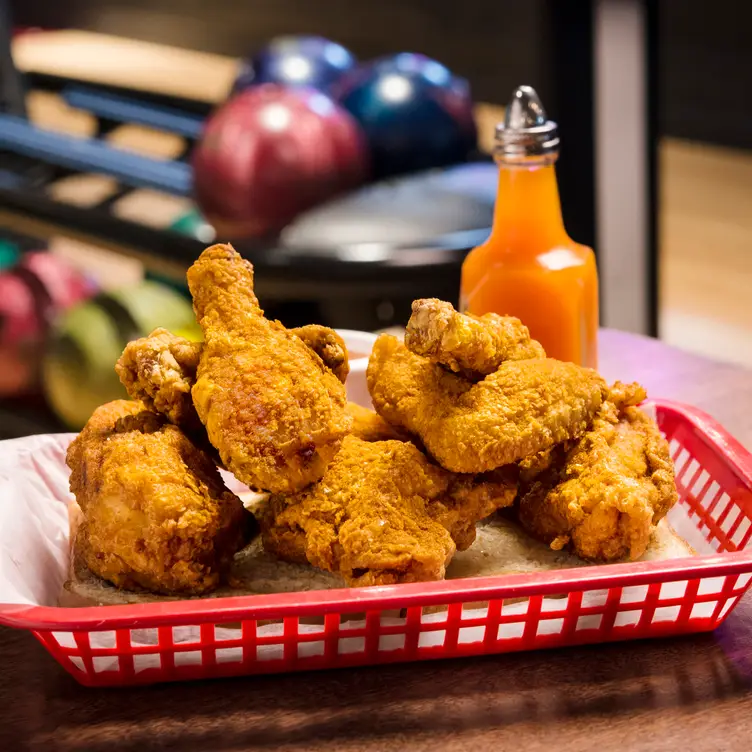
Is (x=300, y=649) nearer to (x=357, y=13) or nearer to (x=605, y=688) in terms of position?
(x=605, y=688)

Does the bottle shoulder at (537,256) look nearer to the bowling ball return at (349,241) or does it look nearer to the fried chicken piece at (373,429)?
the fried chicken piece at (373,429)

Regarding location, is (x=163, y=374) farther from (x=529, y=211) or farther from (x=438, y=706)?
(x=529, y=211)

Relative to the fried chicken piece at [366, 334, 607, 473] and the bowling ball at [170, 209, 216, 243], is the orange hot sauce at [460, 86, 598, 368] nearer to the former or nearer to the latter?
the fried chicken piece at [366, 334, 607, 473]

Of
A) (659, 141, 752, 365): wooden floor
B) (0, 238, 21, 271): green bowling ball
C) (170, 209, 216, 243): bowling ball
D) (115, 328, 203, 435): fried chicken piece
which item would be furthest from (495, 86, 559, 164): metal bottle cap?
(659, 141, 752, 365): wooden floor

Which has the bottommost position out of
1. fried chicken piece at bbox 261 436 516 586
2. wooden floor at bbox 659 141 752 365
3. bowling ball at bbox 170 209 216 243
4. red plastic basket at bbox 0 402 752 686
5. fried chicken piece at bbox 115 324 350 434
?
wooden floor at bbox 659 141 752 365

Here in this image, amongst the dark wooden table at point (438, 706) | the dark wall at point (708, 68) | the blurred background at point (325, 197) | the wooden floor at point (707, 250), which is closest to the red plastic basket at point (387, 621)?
the dark wooden table at point (438, 706)

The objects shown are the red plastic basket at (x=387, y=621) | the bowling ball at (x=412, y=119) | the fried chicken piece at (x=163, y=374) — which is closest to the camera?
the red plastic basket at (x=387, y=621)

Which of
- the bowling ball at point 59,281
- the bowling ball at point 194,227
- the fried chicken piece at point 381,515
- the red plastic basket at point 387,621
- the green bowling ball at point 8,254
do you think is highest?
the fried chicken piece at point 381,515

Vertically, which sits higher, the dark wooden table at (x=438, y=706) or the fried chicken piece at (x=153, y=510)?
the fried chicken piece at (x=153, y=510)
